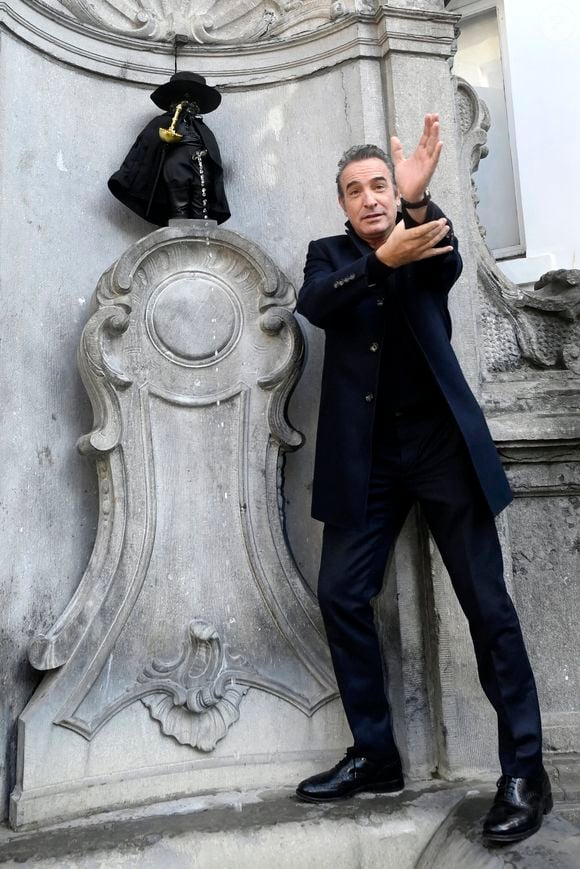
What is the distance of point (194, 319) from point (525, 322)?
1.19 metres

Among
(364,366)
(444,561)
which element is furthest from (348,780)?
(364,366)

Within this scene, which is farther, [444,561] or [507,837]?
[444,561]

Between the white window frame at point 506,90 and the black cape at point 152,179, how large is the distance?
125 centimetres

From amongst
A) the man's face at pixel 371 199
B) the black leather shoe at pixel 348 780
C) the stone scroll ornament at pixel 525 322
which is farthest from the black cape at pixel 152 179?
the black leather shoe at pixel 348 780

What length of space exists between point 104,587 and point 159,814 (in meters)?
0.68

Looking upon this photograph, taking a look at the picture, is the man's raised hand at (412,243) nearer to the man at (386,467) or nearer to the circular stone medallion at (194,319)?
the man at (386,467)

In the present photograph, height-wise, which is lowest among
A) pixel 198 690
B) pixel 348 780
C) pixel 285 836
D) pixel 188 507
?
pixel 285 836

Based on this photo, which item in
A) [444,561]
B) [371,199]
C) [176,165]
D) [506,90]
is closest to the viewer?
[444,561]

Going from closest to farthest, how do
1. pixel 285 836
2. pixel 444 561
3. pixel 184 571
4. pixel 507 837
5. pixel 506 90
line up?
pixel 507 837 < pixel 285 836 < pixel 444 561 < pixel 184 571 < pixel 506 90

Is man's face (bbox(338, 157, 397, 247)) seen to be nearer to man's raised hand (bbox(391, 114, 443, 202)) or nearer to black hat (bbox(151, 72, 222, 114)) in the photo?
man's raised hand (bbox(391, 114, 443, 202))

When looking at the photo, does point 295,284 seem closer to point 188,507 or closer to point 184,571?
point 188,507

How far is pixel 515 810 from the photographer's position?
214 cm

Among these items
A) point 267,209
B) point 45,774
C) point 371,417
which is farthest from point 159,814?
point 267,209

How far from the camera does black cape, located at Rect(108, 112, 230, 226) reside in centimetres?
320
